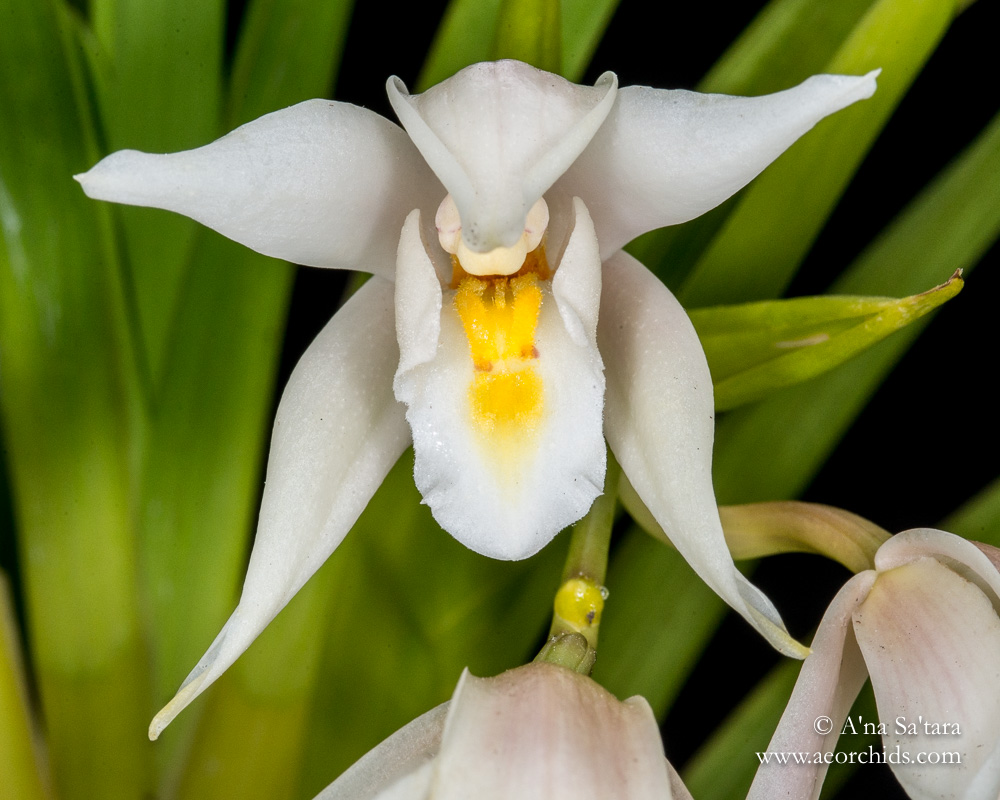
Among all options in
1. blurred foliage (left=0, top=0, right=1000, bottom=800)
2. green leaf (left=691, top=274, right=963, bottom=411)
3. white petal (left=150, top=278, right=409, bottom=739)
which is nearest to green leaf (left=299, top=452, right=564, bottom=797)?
blurred foliage (left=0, top=0, right=1000, bottom=800)

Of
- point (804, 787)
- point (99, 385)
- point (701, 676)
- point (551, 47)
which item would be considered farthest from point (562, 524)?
point (701, 676)

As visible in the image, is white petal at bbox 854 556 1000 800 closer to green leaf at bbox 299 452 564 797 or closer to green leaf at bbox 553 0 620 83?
green leaf at bbox 299 452 564 797

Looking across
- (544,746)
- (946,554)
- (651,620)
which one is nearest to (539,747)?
(544,746)

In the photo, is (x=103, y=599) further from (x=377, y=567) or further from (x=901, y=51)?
(x=901, y=51)

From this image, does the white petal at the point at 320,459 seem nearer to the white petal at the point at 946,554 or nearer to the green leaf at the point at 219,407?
the green leaf at the point at 219,407

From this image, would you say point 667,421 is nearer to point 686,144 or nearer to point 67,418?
point 686,144

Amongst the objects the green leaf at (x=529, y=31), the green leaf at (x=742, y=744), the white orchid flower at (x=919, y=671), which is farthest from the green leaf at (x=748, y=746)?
the green leaf at (x=529, y=31)
